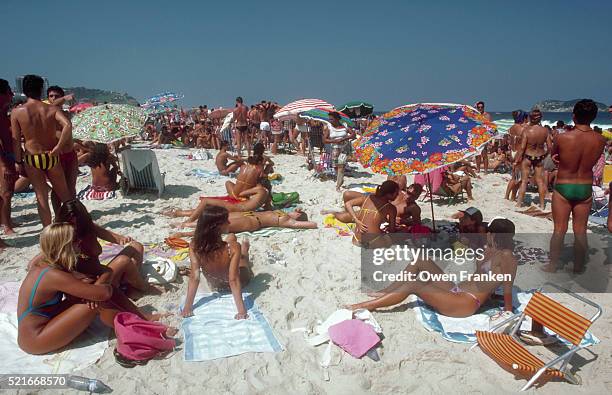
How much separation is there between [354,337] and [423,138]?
2.16m

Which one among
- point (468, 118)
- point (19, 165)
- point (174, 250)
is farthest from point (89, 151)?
point (468, 118)

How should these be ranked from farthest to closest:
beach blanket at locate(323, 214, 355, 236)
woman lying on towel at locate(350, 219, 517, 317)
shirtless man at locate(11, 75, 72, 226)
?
beach blanket at locate(323, 214, 355, 236), shirtless man at locate(11, 75, 72, 226), woman lying on towel at locate(350, 219, 517, 317)

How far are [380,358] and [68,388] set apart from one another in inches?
82.4

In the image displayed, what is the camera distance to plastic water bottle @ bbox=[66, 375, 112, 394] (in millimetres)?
2367

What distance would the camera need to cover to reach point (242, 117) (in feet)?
38.5

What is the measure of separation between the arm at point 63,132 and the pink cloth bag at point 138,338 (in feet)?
8.44

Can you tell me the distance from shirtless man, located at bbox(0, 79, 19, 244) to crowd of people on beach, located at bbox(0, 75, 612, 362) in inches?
0.5

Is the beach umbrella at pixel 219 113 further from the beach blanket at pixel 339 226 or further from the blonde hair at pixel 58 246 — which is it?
the blonde hair at pixel 58 246

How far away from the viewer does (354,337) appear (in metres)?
2.91

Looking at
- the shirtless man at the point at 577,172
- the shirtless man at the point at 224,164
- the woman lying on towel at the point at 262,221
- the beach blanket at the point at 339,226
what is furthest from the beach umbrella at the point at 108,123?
the shirtless man at the point at 577,172

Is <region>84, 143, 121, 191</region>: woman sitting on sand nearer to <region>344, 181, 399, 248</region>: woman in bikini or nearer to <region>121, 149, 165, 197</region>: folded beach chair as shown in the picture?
<region>121, 149, 165, 197</region>: folded beach chair

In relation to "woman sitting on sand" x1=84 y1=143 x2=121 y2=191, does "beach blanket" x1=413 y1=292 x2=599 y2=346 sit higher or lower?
lower

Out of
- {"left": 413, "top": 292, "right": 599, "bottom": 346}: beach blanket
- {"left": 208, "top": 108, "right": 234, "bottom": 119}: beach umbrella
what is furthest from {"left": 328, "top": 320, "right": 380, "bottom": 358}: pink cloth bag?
{"left": 208, "top": 108, "right": 234, "bottom": 119}: beach umbrella

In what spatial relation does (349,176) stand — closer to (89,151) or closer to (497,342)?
(89,151)
